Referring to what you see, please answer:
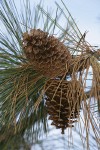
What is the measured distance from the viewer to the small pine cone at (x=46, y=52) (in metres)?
0.83

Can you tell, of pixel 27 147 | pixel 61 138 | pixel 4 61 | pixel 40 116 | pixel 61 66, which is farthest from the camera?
pixel 61 138

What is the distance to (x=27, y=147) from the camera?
1.48 meters

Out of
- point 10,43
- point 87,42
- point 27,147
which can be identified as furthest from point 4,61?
point 27,147

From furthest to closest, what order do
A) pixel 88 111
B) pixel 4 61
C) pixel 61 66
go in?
1. pixel 4 61
2. pixel 61 66
3. pixel 88 111

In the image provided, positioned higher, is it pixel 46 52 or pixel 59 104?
pixel 46 52

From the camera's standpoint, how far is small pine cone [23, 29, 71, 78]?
2.72 ft

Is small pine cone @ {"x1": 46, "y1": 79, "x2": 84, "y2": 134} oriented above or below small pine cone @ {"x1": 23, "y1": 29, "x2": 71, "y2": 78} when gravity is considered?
below

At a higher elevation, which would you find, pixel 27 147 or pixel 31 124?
pixel 31 124

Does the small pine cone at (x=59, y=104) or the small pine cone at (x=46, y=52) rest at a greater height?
the small pine cone at (x=46, y=52)

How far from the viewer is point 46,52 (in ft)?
2.79

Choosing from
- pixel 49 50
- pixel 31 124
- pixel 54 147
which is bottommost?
pixel 54 147

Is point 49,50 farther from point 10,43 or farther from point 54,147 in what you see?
point 54,147

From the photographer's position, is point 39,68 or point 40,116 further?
point 40,116

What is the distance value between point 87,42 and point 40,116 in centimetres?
39
